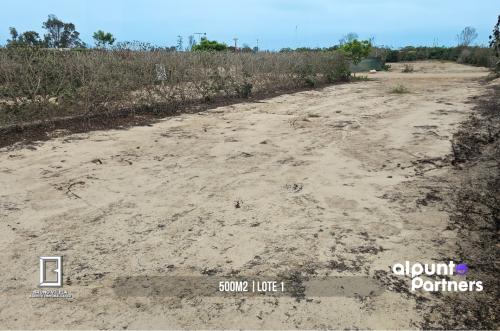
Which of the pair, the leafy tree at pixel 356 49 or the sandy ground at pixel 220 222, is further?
the leafy tree at pixel 356 49

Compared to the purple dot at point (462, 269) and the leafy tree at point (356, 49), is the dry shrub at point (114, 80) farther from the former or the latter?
the leafy tree at point (356, 49)

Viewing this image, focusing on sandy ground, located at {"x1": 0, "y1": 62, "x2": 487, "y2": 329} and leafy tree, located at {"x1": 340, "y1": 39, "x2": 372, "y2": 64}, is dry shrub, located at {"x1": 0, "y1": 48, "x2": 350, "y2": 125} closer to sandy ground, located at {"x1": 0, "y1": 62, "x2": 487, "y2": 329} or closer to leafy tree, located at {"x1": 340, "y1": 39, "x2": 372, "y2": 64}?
sandy ground, located at {"x1": 0, "y1": 62, "x2": 487, "y2": 329}

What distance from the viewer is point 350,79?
19.6 m

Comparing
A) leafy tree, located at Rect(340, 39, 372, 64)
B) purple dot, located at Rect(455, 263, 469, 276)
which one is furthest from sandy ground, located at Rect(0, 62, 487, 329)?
leafy tree, located at Rect(340, 39, 372, 64)

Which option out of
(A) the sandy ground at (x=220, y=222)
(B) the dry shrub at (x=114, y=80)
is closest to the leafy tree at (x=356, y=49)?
(B) the dry shrub at (x=114, y=80)

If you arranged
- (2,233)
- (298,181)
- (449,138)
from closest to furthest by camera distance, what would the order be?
(2,233)
(298,181)
(449,138)

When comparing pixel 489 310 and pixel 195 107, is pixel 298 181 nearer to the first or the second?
pixel 489 310

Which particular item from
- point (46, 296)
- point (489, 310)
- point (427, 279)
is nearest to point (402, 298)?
point (427, 279)

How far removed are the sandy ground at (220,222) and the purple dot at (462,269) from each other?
5.9 inches

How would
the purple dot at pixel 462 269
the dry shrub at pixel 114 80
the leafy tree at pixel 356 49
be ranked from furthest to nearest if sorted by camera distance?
1. the leafy tree at pixel 356 49
2. the dry shrub at pixel 114 80
3. the purple dot at pixel 462 269

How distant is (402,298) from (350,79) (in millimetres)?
18101

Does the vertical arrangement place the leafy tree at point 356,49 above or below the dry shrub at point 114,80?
above

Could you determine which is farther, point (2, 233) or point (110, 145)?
point (110, 145)

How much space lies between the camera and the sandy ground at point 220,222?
8.44ft
